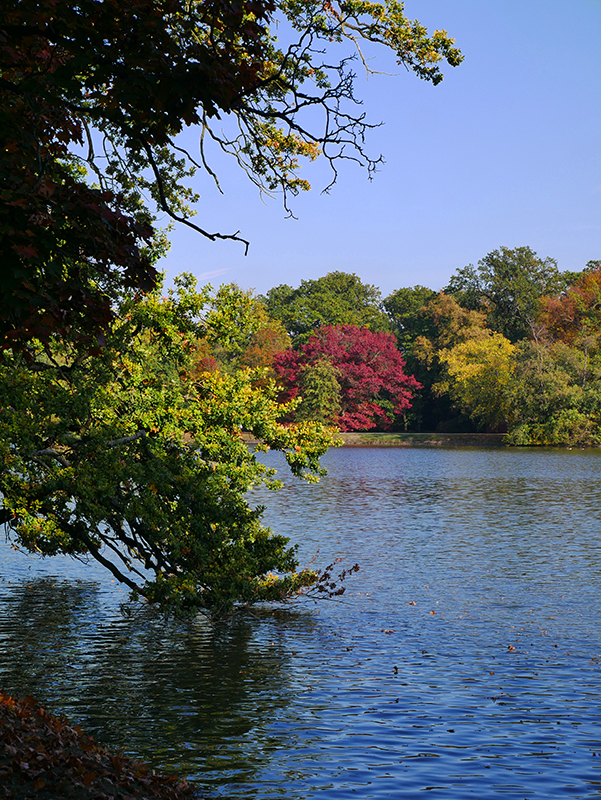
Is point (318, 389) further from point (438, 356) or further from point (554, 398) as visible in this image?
point (554, 398)

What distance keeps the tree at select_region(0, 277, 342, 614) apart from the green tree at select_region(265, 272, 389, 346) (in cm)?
8553

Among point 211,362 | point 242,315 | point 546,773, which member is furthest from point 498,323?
point 546,773

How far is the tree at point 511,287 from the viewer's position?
10131 cm

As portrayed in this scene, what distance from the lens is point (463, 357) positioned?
92500 millimetres

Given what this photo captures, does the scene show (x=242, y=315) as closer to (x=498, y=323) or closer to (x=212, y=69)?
(x=212, y=69)

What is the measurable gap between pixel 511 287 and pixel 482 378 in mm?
19036

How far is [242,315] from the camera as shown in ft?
54.9

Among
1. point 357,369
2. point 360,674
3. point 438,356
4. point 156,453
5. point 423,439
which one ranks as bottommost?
point 360,674

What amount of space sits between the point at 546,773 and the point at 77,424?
9.48m

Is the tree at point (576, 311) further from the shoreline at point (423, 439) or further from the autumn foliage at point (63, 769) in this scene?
the autumn foliage at point (63, 769)

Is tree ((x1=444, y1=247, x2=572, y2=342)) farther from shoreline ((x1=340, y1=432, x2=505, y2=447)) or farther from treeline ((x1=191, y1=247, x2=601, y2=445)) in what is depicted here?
shoreline ((x1=340, y1=432, x2=505, y2=447))

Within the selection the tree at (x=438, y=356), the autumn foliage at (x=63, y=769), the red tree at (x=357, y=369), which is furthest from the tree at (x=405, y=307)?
the autumn foliage at (x=63, y=769)

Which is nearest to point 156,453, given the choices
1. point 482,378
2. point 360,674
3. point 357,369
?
point 360,674

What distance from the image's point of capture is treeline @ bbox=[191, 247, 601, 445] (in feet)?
259
